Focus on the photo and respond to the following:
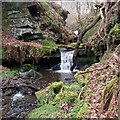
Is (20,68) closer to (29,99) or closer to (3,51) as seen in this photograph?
(3,51)

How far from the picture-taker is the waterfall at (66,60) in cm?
1218

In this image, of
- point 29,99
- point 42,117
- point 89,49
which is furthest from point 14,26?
point 42,117

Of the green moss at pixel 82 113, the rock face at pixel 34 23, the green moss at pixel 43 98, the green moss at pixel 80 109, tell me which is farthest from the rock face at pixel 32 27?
the green moss at pixel 82 113

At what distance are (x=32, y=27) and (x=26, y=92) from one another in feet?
19.5

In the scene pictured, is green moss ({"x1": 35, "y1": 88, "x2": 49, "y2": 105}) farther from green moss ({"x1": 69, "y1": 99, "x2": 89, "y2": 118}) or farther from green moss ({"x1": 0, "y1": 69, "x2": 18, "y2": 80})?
green moss ({"x1": 0, "y1": 69, "x2": 18, "y2": 80})

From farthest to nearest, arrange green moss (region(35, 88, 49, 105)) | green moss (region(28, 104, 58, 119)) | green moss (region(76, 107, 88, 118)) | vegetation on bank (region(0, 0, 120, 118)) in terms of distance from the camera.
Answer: green moss (region(35, 88, 49, 105))
green moss (region(28, 104, 58, 119))
green moss (region(76, 107, 88, 118))
vegetation on bank (region(0, 0, 120, 118))

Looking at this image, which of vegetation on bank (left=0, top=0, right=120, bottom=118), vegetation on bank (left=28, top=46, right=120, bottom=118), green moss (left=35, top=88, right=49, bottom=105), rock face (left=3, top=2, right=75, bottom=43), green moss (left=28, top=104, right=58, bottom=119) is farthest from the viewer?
rock face (left=3, top=2, right=75, bottom=43)

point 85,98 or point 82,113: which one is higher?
point 85,98

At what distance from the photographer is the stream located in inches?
246

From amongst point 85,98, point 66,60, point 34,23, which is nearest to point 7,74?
point 66,60

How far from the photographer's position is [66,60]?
1246cm

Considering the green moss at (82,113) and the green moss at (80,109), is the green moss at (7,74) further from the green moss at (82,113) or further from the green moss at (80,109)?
the green moss at (82,113)

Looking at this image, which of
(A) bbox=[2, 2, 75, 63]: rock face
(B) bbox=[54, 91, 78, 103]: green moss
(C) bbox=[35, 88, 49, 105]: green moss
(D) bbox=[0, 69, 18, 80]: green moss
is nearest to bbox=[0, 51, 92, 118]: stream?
(C) bbox=[35, 88, 49, 105]: green moss

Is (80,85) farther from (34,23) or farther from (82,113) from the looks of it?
(34,23)
